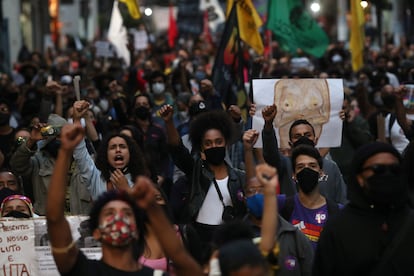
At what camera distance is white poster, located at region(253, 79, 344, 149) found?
10750mm

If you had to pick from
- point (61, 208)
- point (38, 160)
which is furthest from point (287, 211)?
point (38, 160)

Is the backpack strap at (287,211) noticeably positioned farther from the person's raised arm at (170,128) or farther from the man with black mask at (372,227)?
the man with black mask at (372,227)

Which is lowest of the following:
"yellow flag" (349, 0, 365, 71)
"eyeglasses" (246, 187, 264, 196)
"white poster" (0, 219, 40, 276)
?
"white poster" (0, 219, 40, 276)

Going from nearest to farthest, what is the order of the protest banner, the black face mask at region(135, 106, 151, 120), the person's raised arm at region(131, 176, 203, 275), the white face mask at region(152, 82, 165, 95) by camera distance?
the person's raised arm at region(131, 176, 203, 275) → the protest banner → the black face mask at region(135, 106, 151, 120) → the white face mask at region(152, 82, 165, 95)

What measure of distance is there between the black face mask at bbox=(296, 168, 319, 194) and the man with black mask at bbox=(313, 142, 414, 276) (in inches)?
64.1

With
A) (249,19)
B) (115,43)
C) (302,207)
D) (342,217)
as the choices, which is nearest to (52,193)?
(342,217)

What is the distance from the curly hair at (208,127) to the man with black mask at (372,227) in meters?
2.77

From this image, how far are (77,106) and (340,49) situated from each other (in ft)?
57.9

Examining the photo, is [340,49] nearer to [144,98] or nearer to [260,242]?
[144,98]

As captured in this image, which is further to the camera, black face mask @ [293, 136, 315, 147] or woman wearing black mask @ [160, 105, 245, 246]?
black face mask @ [293, 136, 315, 147]

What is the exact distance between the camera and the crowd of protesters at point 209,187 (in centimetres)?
583

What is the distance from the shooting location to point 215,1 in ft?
90.5

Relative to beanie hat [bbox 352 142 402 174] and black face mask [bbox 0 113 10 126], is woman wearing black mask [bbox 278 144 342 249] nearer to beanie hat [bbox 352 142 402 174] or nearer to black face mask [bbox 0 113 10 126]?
beanie hat [bbox 352 142 402 174]

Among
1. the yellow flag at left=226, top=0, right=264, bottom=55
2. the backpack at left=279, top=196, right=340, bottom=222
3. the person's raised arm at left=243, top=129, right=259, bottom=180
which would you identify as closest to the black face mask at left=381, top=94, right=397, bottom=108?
the yellow flag at left=226, top=0, right=264, bottom=55
